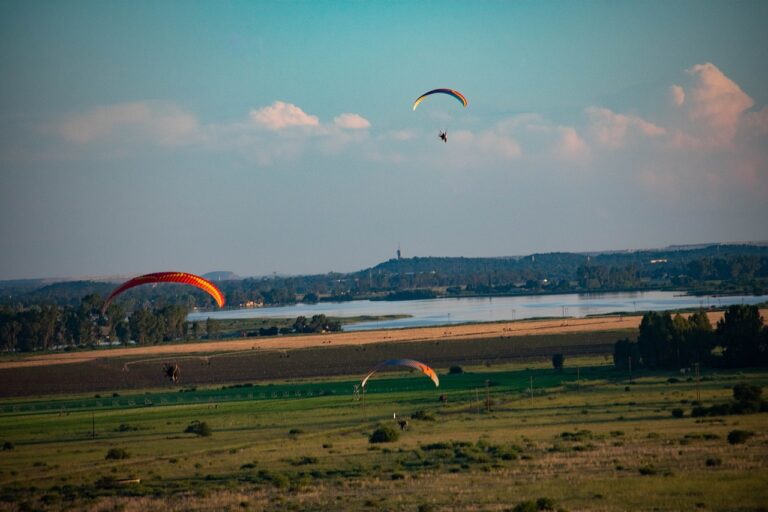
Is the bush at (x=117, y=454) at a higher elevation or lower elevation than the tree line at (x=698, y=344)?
lower

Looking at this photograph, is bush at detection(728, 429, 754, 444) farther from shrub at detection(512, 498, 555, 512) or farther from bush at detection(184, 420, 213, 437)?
bush at detection(184, 420, 213, 437)

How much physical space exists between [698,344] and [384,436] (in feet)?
124

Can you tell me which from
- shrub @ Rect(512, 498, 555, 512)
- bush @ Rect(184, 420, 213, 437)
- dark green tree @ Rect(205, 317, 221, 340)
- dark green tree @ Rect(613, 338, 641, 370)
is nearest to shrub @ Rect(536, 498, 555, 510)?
shrub @ Rect(512, 498, 555, 512)

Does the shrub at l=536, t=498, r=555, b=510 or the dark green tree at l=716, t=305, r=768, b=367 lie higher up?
the dark green tree at l=716, t=305, r=768, b=367

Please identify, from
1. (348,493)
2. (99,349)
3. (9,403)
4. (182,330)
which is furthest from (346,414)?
(182,330)

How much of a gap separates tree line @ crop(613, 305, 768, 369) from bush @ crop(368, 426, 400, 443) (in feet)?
111

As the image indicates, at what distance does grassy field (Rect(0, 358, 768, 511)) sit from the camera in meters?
33.5

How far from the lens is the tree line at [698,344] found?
73.0 meters

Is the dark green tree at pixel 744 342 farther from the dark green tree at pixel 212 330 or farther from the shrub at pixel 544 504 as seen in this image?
the dark green tree at pixel 212 330

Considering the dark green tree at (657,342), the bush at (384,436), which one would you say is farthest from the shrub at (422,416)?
the dark green tree at (657,342)

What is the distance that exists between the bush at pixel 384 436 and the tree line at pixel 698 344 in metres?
34.0

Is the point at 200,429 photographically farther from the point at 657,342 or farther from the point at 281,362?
the point at 281,362

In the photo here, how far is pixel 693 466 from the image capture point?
118ft

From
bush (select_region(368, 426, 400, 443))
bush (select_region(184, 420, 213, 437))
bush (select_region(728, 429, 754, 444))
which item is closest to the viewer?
bush (select_region(728, 429, 754, 444))
